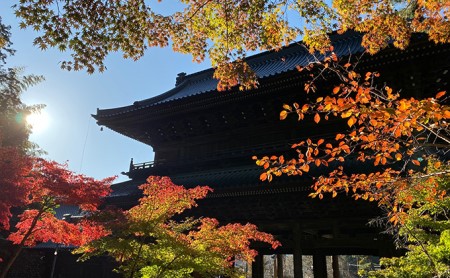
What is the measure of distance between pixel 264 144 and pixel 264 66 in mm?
6355

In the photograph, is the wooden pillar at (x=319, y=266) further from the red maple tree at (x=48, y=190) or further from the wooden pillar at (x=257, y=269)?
the red maple tree at (x=48, y=190)

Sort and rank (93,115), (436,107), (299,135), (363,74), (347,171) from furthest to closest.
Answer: (93,115) < (299,135) < (363,74) < (347,171) < (436,107)

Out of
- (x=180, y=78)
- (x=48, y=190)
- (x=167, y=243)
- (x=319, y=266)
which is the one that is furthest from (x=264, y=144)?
(x=180, y=78)

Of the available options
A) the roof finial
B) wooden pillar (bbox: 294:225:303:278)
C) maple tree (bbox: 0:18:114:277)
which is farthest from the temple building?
the roof finial

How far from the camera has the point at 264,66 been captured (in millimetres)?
15953

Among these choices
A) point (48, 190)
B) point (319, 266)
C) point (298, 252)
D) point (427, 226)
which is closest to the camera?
point (427, 226)

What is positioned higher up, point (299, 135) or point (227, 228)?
point (299, 135)

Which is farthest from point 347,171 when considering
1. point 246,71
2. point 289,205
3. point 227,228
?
point 246,71

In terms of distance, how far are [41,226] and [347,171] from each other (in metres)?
9.86

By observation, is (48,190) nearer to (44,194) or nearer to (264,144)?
(44,194)

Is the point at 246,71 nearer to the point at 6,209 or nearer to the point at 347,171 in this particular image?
the point at 347,171

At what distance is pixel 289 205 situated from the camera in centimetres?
948

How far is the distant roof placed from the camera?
1324cm

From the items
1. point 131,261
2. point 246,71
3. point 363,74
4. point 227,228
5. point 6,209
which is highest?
point 363,74
